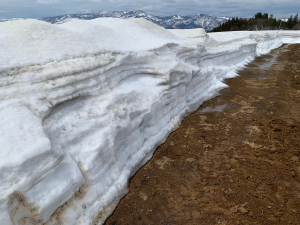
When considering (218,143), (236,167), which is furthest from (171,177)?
(218,143)

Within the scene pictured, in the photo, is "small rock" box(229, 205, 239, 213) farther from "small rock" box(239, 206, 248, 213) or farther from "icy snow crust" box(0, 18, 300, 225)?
"icy snow crust" box(0, 18, 300, 225)

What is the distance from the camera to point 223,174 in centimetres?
479

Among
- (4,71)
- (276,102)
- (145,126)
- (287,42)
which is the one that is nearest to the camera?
(4,71)

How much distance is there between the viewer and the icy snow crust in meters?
3.01

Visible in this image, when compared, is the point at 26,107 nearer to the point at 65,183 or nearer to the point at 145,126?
the point at 65,183

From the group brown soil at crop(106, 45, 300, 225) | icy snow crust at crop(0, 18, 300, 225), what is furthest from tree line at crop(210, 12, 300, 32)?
icy snow crust at crop(0, 18, 300, 225)

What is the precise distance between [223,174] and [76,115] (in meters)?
3.68

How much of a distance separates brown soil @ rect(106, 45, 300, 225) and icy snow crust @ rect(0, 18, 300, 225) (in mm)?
521

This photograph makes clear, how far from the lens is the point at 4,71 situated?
11.9 ft

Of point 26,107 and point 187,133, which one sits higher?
point 26,107

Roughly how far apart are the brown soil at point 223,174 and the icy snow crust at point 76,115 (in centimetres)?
52

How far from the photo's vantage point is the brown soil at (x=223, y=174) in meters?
3.86

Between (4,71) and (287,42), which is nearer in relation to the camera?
(4,71)

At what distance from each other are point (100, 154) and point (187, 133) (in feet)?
11.1
